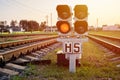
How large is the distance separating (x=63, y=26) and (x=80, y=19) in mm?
487

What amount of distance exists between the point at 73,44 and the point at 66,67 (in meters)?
1.35

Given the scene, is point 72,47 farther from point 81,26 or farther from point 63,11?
point 63,11

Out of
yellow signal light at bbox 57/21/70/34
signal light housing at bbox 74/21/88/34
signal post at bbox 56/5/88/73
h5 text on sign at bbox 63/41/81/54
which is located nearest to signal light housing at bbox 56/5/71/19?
signal post at bbox 56/5/88/73

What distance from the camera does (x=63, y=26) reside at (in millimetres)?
6363

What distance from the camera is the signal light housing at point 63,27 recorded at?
6.33 m

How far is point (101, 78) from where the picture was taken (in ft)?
19.9

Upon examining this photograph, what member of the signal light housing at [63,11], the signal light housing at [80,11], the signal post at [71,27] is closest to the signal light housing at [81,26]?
the signal post at [71,27]

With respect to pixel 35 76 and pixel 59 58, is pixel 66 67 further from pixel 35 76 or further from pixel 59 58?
pixel 35 76

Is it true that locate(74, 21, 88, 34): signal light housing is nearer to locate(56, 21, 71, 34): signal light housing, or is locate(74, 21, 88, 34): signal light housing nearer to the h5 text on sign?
locate(56, 21, 71, 34): signal light housing

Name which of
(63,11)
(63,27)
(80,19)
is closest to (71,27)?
(63,27)

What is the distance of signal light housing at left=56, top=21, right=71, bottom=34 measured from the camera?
6328mm

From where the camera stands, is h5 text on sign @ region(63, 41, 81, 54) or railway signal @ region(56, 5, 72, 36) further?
h5 text on sign @ region(63, 41, 81, 54)

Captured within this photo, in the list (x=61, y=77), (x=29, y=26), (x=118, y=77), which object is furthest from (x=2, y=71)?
(x=29, y=26)

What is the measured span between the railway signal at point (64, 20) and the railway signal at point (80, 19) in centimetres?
17
